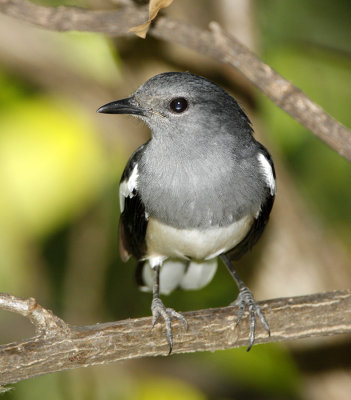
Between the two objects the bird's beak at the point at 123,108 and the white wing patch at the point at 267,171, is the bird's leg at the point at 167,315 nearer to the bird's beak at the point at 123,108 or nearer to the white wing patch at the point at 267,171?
the white wing patch at the point at 267,171

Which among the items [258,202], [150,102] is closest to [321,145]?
[258,202]

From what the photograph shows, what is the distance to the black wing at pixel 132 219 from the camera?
13.5ft

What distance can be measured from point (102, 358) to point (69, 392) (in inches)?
64.9

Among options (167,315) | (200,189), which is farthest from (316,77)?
(167,315)

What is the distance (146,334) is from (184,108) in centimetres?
120

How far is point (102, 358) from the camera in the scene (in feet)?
11.5

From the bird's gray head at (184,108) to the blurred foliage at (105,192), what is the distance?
3.81ft

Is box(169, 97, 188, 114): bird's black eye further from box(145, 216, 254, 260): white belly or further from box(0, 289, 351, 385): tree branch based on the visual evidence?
box(0, 289, 351, 385): tree branch

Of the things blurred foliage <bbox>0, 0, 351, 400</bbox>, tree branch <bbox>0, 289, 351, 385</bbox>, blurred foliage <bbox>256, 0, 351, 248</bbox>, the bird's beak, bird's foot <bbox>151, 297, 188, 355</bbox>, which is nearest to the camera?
tree branch <bbox>0, 289, 351, 385</bbox>

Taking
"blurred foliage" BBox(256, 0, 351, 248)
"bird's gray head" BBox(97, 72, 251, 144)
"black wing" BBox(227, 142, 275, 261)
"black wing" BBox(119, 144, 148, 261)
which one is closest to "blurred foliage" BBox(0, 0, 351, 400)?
"blurred foliage" BBox(256, 0, 351, 248)

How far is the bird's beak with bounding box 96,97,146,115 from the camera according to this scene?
3.83 metres

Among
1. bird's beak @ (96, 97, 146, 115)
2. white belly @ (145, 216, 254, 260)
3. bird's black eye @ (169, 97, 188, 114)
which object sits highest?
bird's beak @ (96, 97, 146, 115)

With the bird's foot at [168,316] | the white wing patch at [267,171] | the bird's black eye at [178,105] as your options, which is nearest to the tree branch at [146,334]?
the bird's foot at [168,316]

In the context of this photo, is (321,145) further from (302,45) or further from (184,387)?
(184,387)
